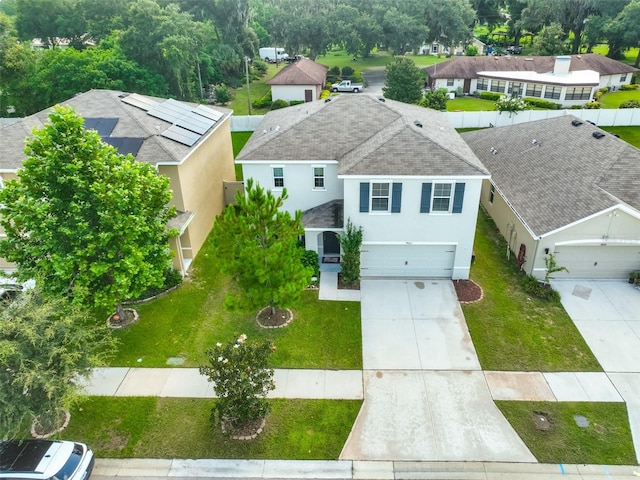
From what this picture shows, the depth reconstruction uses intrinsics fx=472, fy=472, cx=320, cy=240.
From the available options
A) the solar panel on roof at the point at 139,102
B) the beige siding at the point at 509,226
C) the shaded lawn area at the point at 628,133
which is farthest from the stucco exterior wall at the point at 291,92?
the shaded lawn area at the point at 628,133

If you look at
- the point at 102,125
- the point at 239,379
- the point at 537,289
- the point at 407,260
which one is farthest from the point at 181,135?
the point at 537,289

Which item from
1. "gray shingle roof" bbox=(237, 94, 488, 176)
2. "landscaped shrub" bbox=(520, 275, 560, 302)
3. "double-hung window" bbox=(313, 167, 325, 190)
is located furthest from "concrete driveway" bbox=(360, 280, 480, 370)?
"gray shingle roof" bbox=(237, 94, 488, 176)

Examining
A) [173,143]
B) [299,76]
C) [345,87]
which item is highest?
[173,143]

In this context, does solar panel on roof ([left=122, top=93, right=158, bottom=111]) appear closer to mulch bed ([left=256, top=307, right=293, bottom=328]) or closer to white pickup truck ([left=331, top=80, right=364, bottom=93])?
mulch bed ([left=256, top=307, right=293, bottom=328])

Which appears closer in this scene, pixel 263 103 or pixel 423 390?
pixel 423 390

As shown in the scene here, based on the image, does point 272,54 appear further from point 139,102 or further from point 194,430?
point 194,430

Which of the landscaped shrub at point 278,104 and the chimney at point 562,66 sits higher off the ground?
the chimney at point 562,66

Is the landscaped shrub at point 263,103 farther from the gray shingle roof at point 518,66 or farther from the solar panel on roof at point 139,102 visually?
the solar panel on roof at point 139,102
